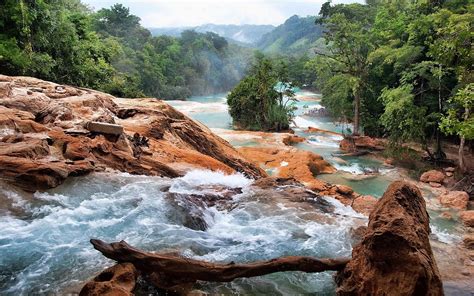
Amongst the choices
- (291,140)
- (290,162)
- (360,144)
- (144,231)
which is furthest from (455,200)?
(291,140)

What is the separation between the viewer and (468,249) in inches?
314

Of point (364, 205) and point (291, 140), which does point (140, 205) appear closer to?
point (364, 205)

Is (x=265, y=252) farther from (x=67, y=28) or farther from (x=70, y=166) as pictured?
(x=67, y=28)

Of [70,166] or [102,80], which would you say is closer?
[70,166]

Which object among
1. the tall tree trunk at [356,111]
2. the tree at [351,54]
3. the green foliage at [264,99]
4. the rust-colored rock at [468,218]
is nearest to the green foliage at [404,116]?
the tree at [351,54]

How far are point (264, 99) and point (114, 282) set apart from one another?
2442cm

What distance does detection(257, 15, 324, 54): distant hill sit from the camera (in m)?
114

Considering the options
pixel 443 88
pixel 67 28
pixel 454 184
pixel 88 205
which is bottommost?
pixel 454 184

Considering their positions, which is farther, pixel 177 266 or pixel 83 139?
pixel 83 139

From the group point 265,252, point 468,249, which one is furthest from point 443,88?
point 265,252

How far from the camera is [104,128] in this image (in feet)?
29.5

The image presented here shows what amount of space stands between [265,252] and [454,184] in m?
12.0

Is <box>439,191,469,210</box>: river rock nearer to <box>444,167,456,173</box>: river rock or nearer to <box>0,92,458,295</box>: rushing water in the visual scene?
<box>444,167,456,173</box>: river rock

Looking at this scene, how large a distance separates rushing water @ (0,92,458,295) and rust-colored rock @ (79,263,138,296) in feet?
1.57
